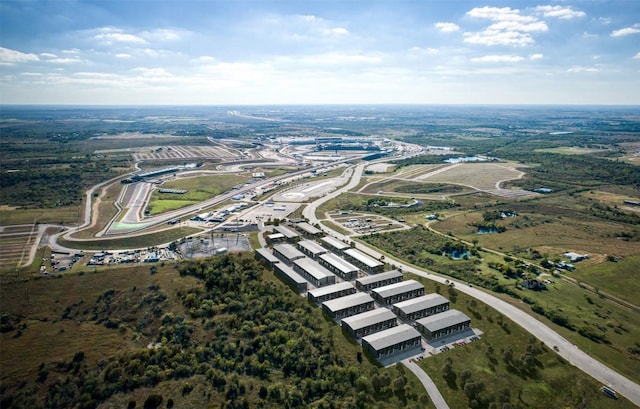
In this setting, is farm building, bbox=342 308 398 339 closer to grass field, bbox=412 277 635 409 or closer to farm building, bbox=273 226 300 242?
grass field, bbox=412 277 635 409

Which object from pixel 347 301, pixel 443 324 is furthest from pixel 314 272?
pixel 443 324

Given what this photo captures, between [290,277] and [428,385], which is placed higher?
[290,277]

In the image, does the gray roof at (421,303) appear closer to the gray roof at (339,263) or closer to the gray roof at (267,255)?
the gray roof at (339,263)

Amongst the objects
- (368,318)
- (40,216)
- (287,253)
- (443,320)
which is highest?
(40,216)

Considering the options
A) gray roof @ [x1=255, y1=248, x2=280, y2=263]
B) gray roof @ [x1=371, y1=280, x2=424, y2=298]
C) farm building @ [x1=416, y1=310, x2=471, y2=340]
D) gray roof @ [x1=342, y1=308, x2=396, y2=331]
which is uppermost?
gray roof @ [x1=255, y1=248, x2=280, y2=263]


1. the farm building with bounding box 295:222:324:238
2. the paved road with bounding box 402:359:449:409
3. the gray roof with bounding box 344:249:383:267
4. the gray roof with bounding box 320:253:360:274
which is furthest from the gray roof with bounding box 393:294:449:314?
the farm building with bounding box 295:222:324:238

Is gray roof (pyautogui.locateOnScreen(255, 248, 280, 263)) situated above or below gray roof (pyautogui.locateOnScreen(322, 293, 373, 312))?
above

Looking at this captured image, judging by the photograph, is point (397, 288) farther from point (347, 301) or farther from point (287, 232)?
point (287, 232)
